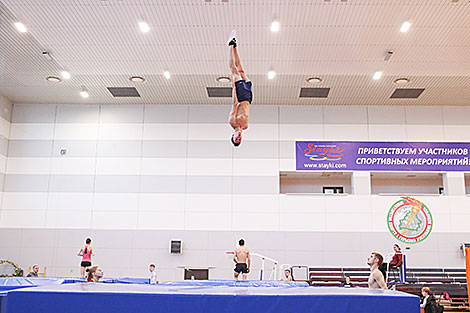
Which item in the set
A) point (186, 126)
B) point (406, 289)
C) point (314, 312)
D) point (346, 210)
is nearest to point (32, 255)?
point (186, 126)

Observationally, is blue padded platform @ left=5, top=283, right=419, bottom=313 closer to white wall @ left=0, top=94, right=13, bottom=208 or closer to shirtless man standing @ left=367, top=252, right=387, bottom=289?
shirtless man standing @ left=367, top=252, right=387, bottom=289

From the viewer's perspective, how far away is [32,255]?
622 inches

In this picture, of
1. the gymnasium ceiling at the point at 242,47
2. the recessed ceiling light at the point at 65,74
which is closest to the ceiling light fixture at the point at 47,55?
the gymnasium ceiling at the point at 242,47

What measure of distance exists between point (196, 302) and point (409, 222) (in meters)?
Answer: 13.4

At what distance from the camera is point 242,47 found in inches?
480

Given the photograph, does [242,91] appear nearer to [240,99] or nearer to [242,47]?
[240,99]

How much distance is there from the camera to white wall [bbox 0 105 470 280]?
1569 centimetres

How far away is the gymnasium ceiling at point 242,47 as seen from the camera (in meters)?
10.3

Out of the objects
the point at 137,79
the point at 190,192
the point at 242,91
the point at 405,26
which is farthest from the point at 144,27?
the point at 190,192

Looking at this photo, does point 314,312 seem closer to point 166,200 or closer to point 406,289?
point 406,289

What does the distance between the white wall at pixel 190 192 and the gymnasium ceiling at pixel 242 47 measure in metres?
0.88

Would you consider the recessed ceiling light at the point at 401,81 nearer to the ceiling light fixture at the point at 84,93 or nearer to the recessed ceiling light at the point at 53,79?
the ceiling light fixture at the point at 84,93

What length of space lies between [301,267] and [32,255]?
32.5ft

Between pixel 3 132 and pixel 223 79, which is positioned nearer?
pixel 223 79
